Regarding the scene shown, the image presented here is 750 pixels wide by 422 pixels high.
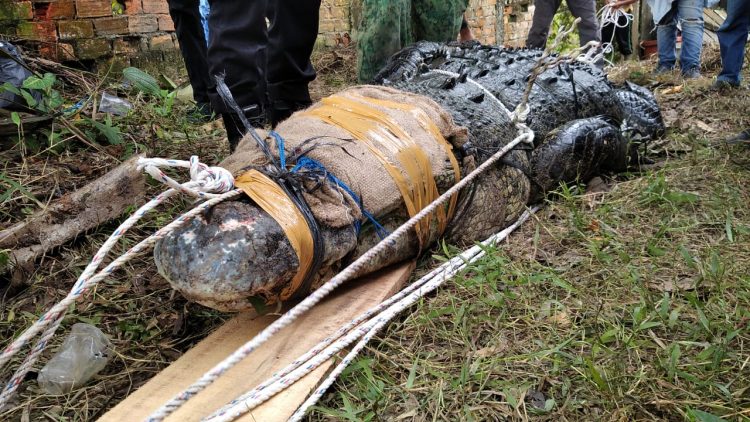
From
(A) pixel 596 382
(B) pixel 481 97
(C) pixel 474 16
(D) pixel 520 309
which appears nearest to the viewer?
(A) pixel 596 382

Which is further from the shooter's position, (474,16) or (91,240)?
(474,16)

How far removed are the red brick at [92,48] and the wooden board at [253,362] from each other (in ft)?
11.4

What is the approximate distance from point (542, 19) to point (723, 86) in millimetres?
1972

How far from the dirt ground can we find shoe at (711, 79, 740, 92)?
198 cm

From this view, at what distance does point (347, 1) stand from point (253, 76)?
4302 millimetres

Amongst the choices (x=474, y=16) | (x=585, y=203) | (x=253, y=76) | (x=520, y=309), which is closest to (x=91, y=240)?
(x=253, y=76)

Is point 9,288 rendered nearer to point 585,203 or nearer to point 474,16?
point 585,203

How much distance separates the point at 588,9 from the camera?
5.75m

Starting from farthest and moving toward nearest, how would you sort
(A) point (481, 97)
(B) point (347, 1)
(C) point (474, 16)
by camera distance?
(C) point (474, 16) → (B) point (347, 1) → (A) point (481, 97)

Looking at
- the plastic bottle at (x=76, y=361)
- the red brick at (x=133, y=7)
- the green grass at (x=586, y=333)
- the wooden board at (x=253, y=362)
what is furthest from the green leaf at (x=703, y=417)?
the red brick at (x=133, y=7)

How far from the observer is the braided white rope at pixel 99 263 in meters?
1.31

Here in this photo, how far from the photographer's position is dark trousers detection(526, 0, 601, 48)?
226 inches

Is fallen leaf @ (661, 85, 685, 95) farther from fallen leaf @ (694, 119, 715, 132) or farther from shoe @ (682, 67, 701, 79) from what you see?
fallen leaf @ (694, 119, 715, 132)

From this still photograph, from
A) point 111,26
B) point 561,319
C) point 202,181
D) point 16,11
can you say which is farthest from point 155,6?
point 561,319
